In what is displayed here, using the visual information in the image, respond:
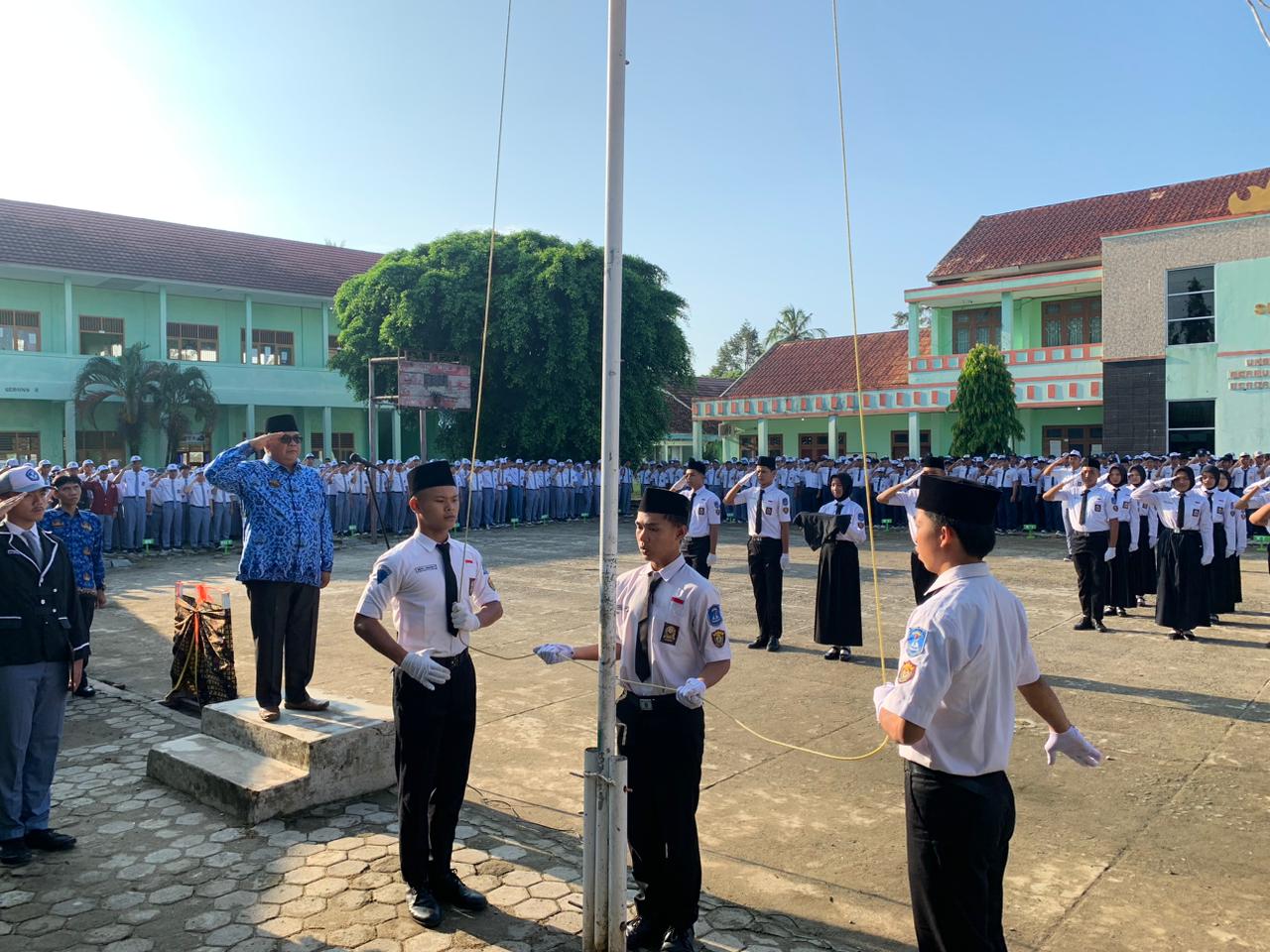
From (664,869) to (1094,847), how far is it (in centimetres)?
245

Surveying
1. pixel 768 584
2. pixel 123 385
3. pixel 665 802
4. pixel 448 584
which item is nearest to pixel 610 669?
pixel 665 802

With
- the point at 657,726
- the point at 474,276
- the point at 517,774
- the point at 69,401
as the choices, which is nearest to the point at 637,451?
the point at 474,276

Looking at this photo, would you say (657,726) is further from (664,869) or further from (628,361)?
(628,361)

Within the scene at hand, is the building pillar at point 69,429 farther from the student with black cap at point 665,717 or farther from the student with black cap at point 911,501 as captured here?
the student with black cap at point 665,717

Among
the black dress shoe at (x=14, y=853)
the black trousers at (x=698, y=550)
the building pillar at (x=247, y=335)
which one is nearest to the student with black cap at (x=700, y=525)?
the black trousers at (x=698, y=550)

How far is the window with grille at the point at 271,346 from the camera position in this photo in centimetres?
3353

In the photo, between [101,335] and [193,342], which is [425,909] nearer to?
[101,335]

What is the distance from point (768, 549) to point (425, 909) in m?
6.38

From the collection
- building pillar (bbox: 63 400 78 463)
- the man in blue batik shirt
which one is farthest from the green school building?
the man in blue batik shirt

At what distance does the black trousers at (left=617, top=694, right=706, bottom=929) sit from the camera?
12.3 feet

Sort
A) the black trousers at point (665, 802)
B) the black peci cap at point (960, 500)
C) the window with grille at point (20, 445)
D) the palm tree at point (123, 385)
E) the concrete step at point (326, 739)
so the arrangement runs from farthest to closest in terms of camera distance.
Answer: the window with grille at point (20, 445), the palm tree at point (123, 385), the concrete step at point (326, 739), the black trousers at point (665, 802), the black peci cap at point (960, 500)

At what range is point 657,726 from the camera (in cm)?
380

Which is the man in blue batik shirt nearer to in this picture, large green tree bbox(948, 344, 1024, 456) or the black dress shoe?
the black dress shoe

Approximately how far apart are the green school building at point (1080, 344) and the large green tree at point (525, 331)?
6.89 m
